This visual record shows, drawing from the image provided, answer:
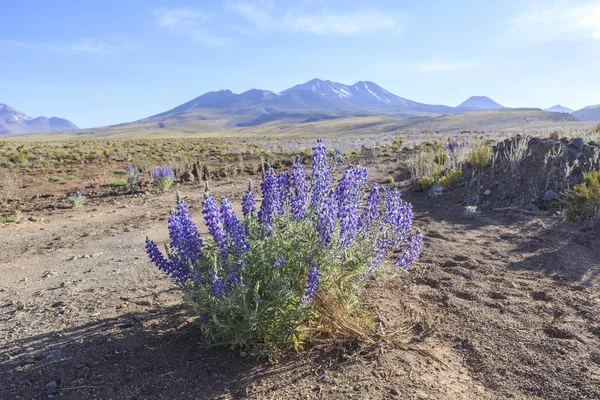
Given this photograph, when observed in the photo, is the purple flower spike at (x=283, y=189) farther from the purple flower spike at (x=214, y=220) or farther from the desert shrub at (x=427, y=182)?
the desert shrub at (x=427, y=182)

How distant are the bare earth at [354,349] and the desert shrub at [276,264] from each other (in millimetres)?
253

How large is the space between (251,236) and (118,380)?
140 centimetres

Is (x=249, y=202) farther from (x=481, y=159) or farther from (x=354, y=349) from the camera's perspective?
(x=481, y=159)

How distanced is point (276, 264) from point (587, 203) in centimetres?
613

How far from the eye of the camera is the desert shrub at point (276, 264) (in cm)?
282

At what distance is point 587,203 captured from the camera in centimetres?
650

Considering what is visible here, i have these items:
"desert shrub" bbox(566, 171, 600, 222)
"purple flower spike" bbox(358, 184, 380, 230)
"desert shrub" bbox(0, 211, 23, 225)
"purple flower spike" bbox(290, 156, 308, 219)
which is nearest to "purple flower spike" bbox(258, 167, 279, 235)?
"purple flower spike" bbox(290, 156, 308, 219)

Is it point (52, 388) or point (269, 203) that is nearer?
point (52, 388)

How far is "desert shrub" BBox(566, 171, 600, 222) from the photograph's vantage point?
6.40m

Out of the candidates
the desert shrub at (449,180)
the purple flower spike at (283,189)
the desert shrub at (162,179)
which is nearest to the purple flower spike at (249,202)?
the purple flower spike at (283,189)

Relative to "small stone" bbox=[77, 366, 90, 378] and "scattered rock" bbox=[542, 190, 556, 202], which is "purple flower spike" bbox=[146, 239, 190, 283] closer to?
"small stone" bbox=[77, 366, 90, 378]

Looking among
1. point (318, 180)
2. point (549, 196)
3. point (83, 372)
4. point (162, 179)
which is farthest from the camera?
point (162, 179)

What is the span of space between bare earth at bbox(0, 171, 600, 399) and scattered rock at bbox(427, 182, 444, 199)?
→ 3328 mm

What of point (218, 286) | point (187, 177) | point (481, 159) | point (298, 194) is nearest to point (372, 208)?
point (298, 194)
